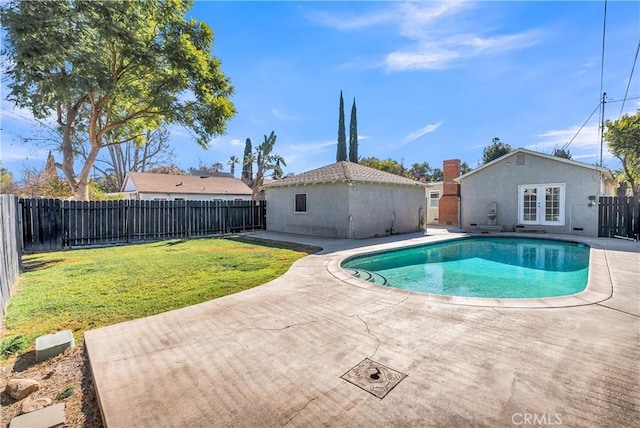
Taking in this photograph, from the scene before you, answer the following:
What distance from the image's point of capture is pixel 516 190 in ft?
50.8

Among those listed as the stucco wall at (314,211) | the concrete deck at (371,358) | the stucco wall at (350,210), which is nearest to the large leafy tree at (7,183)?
the stucco wall at (314,211)

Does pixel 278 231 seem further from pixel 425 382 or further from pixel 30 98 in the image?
pixel 425 382

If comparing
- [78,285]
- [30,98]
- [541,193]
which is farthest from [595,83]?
[30,98]

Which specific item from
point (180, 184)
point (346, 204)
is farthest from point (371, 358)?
point (180, 184)

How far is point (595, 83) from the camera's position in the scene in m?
16.4

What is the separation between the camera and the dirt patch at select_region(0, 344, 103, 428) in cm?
237

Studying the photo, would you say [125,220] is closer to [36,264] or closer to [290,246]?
[36,264]

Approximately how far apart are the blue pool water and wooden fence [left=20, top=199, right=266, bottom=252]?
32.7 ft

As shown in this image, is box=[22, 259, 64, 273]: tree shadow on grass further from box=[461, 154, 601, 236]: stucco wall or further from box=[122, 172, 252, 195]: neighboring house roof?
box=[461, 154, 601, 236]: stucco wall

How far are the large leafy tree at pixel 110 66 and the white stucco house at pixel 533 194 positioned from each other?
15112mm

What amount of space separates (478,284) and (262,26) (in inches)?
479

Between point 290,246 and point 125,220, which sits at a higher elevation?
point 125,220

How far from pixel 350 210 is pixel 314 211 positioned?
2.30 m
